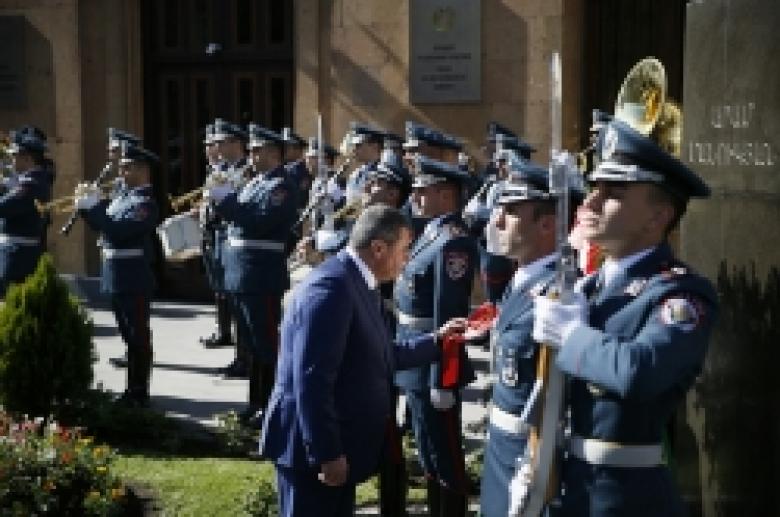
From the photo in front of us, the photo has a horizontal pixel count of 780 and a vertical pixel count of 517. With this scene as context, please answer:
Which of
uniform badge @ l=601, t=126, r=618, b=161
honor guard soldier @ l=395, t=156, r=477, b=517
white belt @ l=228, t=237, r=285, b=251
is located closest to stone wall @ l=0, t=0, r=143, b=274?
Result: white belt @ l=228, t=237, r=285, b=251

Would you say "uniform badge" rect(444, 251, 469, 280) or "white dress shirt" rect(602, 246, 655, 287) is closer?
"white dress shirt" rect(602, 246, 655, 287)

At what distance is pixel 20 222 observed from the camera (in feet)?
33.0

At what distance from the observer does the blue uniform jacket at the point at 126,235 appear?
881 centimetres

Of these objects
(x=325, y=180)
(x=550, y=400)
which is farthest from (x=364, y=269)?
(x=325, y=180)

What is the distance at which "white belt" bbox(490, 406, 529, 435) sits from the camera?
3856mm

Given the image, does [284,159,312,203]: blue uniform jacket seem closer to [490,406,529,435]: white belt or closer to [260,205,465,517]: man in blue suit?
[260,205,465,517]: man in blue suit

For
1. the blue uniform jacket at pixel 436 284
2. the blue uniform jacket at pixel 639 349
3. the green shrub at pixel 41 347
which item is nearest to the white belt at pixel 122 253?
the green shrub at pixel 41 347

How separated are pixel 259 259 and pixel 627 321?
5.50 metres

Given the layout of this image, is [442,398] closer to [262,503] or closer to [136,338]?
[262,503]

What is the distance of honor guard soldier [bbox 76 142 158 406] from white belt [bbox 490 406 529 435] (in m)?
5.27

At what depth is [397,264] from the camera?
4566 mm

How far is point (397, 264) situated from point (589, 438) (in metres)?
1.34

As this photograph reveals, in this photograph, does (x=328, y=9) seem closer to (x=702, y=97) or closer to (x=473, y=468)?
(x=473, y=468)

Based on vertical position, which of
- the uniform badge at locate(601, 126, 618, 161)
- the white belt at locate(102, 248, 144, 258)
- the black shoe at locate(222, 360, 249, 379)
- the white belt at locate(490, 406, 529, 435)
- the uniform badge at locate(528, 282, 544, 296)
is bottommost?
the black shoe at locate(222, 360, 249, 379)
